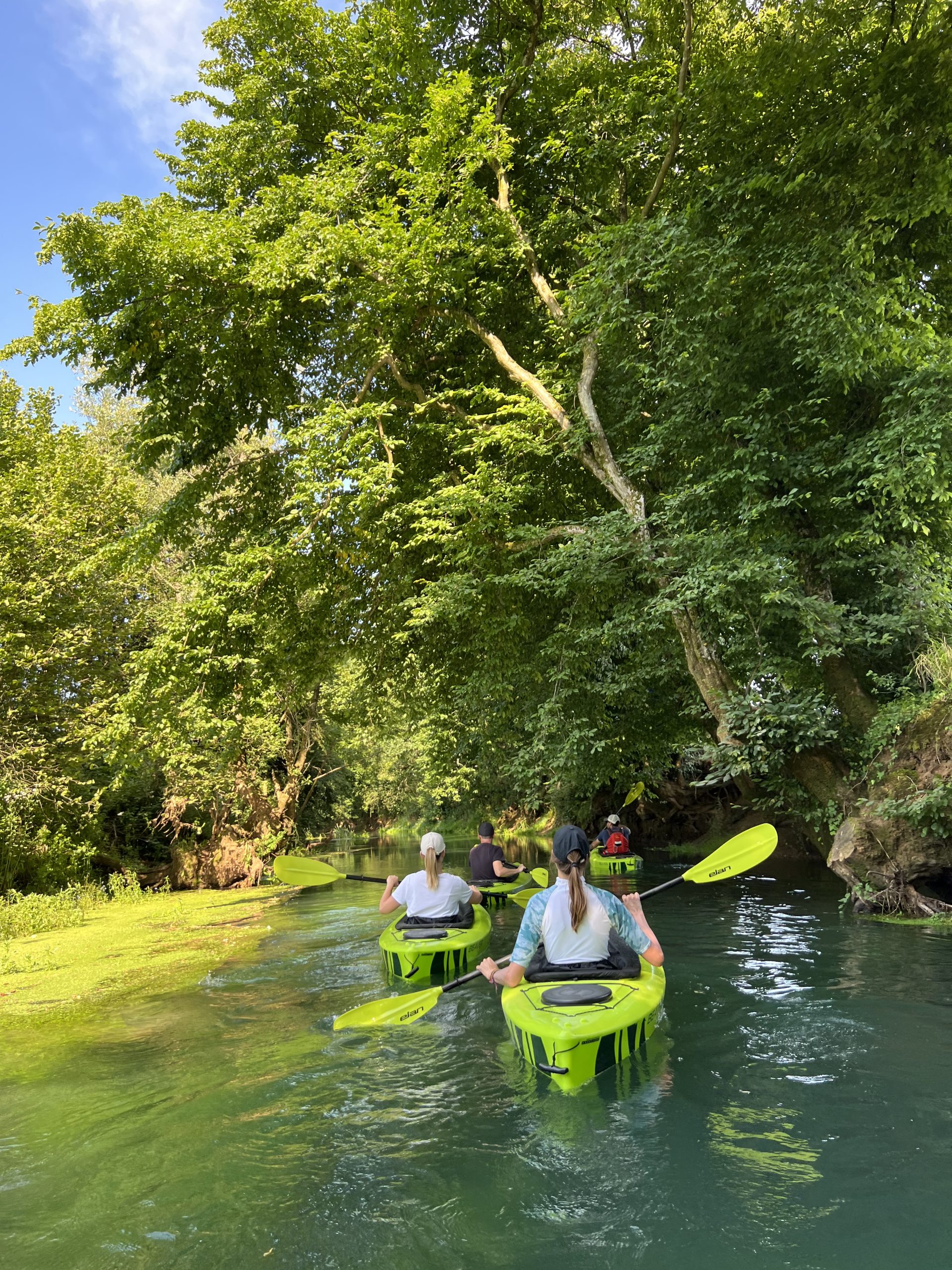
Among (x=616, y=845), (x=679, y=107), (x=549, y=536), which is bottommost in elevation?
(x=616, y=845)

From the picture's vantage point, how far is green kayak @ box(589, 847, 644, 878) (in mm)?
14656

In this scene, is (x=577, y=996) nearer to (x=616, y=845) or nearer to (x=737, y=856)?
(x=737, y=856)

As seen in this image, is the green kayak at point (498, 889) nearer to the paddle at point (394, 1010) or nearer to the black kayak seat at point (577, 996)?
the paddle at point (394, 1010)

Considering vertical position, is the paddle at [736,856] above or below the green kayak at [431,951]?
above

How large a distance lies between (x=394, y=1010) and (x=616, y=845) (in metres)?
10.3

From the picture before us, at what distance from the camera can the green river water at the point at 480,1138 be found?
9.48ft

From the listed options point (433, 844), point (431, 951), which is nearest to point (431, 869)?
point (433, 844)

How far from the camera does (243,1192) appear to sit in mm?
3336

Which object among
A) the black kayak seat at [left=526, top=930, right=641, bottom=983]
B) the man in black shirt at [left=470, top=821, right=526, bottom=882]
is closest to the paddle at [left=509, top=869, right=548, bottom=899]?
the man in black shirt at [left=470, top=821, right=526, bottom=882]

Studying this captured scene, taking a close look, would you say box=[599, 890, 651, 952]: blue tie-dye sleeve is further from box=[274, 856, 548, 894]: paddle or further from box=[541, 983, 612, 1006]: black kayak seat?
box=[274, 856, 548, 894]: paddle

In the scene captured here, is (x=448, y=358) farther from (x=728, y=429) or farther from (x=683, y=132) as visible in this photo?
(x=728, y=429)

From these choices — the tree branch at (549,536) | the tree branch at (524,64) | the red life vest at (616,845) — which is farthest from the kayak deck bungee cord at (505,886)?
the tree branch at (524,64)

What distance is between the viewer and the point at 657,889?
252 inches

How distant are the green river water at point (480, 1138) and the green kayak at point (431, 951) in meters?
0.28
